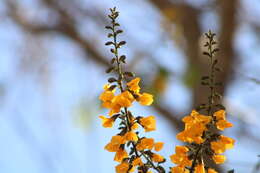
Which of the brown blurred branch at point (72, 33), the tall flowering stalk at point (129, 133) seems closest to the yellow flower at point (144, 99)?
the tall flowering stalk at point (129, 133)

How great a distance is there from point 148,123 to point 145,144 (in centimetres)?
3

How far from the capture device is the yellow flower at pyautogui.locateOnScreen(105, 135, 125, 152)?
0.76m

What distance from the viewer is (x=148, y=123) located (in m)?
0.79

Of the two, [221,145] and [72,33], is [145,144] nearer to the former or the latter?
[221,145]

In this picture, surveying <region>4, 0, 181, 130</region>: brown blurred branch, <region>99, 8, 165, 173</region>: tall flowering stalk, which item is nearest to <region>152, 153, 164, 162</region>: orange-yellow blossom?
<region>99, 8, 165, 173</region>: tall flowering stalk

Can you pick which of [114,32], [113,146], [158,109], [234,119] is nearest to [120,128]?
[113,146]

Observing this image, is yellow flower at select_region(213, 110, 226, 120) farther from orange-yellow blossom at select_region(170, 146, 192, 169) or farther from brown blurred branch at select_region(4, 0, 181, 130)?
brown blurred branch at select_region(4, 0, 181, 130)

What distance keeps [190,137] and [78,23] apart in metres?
4.19

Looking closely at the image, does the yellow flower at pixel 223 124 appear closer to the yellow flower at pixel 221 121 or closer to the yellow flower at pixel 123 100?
the yellow flower at pixel 221 121

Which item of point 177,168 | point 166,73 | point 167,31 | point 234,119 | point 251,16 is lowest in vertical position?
point 177,168

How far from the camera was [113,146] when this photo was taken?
2.55 ft

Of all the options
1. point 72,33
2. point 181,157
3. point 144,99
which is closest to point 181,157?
point 181,157

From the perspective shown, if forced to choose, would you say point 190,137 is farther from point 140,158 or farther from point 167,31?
point 167,31

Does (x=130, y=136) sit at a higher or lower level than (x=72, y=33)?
lower
